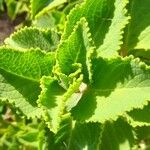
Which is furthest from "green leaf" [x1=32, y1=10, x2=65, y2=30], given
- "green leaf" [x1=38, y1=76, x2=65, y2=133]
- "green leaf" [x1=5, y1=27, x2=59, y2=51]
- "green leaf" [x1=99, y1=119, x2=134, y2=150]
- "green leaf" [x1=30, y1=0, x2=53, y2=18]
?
"green leaf" [x1=38, y1=76, x2=65, y2=133]

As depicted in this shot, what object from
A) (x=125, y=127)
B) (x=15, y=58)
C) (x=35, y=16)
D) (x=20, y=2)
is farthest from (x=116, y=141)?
(x=20, y=2)

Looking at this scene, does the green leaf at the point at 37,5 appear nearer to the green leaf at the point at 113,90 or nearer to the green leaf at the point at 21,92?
the green leaf at the point at 21,92

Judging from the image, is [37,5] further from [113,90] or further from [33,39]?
[113,90]

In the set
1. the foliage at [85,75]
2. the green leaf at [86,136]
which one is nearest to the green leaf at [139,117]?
the foliage at [85,75]

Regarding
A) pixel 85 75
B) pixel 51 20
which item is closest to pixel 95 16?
pixel 85 75

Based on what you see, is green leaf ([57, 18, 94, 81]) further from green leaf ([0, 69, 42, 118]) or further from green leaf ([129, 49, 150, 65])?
green leaf ([129, 49, 150, 65])

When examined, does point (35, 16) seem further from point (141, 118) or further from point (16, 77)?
point (141, 118)

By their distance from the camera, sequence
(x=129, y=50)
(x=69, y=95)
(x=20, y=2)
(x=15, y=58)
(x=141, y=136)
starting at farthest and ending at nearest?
(x=20, y=2) → (x=141, y=136) → (x=129, y=50) → (x=15, y=58) → (x=69, y=95)
